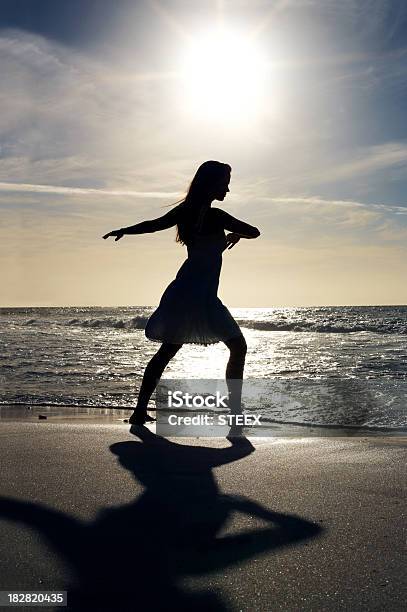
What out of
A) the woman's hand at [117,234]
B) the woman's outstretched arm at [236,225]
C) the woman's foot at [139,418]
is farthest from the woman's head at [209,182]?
the woman's foot at [139,418]

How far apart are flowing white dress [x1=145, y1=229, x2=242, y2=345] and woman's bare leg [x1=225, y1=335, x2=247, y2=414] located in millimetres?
78

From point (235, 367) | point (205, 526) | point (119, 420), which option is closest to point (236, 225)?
point (235, 367)

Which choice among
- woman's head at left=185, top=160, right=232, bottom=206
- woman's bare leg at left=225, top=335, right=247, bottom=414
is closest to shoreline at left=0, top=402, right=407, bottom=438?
woman's bare leg at left=225, top=335, right=247, bottom=414

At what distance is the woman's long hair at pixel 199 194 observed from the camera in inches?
169

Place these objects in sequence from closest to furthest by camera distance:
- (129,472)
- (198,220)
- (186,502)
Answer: (186,502)
(129,472)
(198,220)

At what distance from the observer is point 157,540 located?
1.99 metres

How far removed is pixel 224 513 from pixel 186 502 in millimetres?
185

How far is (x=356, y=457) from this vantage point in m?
3.14

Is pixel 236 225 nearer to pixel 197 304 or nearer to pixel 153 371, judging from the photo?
pixel 197 304

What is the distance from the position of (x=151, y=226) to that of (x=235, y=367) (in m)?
1.09

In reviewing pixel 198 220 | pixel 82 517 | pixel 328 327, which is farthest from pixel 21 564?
pixel 328 327

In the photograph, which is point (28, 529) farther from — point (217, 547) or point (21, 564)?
point (217, 547)

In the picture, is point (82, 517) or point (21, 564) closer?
point (21, 564)

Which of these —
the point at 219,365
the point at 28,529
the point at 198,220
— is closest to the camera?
the point at 28,529
